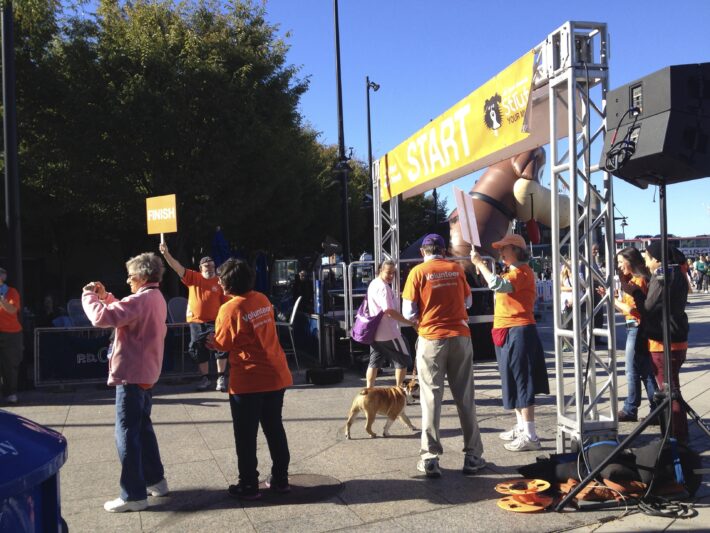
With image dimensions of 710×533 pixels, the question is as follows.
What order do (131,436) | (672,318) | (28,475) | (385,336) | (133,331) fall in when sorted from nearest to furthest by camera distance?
(28,475)
(131,436)
(133,331)
(672,318)
(385,336)

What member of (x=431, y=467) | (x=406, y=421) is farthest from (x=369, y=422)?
(x=431, y=467)

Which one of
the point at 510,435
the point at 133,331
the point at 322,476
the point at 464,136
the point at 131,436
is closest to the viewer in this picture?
the point at 131,436

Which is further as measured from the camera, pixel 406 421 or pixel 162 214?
pixel 162 214

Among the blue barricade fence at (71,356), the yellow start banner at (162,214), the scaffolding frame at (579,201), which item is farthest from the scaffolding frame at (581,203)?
the blue barricade fence at (71,356)

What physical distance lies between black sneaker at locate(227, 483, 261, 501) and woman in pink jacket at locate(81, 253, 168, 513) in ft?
1.97

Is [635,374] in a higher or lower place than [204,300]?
lower

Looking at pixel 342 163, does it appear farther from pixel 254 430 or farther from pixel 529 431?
pixel 254 430

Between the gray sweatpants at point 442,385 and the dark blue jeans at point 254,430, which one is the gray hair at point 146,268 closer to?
the dark blue jeans at point 254,430

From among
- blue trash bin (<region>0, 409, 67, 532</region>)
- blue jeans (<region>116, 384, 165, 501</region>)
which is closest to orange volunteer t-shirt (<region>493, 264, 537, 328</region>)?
blue jeans (<region>116, 384, 165, 501</region>)

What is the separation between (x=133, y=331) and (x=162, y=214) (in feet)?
10.9

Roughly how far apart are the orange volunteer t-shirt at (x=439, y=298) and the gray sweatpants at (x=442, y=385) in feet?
0.28

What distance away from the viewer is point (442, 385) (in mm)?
4961

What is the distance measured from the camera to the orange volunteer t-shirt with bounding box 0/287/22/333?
7.94m

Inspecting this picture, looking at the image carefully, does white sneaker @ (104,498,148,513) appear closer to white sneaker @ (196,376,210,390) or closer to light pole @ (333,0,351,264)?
white sneaker @ (196,376,210,390)
